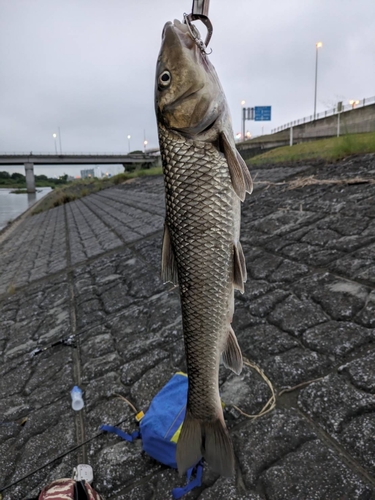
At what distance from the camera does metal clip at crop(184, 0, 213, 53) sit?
145 cm

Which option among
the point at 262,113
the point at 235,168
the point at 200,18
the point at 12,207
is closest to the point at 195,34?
the point at 200,18

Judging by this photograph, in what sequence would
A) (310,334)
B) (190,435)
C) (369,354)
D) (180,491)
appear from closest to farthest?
(190,435) → (180,491) → (369,354) → (310,334)

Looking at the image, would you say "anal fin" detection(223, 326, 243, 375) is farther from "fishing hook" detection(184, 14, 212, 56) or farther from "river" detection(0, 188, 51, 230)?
"river" detection(0, 188, 51, 230)

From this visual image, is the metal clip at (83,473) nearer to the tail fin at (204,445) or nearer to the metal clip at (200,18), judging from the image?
the tail fin at (204,445)

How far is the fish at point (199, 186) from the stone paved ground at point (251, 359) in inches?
27.7

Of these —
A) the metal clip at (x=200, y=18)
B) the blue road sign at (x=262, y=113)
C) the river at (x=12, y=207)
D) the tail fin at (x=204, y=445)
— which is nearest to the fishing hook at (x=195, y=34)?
the metal clip at (x=200, y=18)

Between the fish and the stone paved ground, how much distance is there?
0.70 meters

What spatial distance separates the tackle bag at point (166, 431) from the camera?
2195mm

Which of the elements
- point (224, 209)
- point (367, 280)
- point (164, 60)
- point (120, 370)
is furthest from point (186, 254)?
point (367, 280)

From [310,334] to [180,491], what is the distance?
5.78ft

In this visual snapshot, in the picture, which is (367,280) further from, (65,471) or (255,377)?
(65,471)

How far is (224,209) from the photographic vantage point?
166 centimetres

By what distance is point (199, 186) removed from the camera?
1638 mm

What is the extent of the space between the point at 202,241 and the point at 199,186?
27 cm
